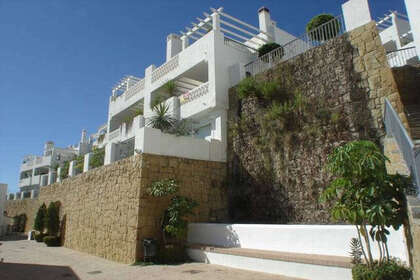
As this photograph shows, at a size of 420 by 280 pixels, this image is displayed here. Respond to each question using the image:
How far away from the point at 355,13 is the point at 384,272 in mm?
7736

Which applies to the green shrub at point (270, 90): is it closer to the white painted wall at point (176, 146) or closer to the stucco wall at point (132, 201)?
the white painted wall at point (176, 146)

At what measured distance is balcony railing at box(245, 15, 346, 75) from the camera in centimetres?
959

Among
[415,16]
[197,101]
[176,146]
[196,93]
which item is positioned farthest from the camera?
[196,93]

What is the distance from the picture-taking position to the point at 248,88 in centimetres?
1077

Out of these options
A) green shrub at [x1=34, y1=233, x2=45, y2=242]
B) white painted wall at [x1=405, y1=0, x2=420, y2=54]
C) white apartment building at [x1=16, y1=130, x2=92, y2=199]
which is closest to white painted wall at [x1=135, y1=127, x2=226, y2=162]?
white painted wall at [x1=405, y1=0, x2=420, y2=54]

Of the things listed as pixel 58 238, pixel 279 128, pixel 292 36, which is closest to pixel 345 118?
pixel 279 128

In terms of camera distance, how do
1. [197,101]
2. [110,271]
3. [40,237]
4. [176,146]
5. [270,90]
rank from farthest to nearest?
[40,237], [197,101], [176,146], [270,90], [110,271]

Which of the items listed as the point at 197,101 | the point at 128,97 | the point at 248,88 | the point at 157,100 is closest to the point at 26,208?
the point at 128,97

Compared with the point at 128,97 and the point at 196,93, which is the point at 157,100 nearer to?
the point at 196,93

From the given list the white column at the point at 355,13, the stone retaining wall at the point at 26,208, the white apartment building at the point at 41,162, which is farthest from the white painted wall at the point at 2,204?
the white column at the point at 355,13

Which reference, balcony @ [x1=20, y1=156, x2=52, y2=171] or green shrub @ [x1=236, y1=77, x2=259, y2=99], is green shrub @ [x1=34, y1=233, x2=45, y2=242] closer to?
green shrub @ [x1=236, y1=77, x2=259, y2=99]

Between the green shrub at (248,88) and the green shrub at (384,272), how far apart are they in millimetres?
7646

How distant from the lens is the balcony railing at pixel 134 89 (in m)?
17.4

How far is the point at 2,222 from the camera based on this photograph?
2308cm
